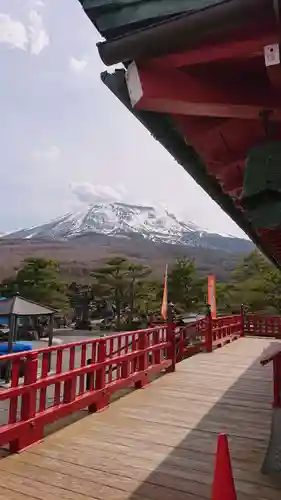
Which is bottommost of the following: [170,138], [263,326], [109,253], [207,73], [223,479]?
[223,479]

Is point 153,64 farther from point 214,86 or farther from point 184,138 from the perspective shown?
point 184,138

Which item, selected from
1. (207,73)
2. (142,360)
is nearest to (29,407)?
(142,360)

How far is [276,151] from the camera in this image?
1866mm

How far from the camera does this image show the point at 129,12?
178 cm

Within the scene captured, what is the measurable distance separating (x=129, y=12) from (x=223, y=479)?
2.42m

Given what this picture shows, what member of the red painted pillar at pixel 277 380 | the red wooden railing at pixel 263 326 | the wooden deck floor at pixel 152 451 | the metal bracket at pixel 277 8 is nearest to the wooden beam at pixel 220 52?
the metal bracket at pixel 277 8

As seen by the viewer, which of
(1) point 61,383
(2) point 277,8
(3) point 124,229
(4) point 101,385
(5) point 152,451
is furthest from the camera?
(3) point 124,229

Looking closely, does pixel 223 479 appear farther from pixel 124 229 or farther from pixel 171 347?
pixel 124 229

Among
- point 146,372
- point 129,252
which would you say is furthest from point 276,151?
point 129,252

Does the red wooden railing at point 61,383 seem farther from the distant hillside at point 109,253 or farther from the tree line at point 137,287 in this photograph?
the distant hillside at point 109,253

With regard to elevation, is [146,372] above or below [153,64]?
below

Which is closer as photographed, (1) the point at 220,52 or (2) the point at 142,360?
(1) the point at 220,52

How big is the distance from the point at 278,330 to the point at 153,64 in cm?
1696

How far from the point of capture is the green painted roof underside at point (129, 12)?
170cm
